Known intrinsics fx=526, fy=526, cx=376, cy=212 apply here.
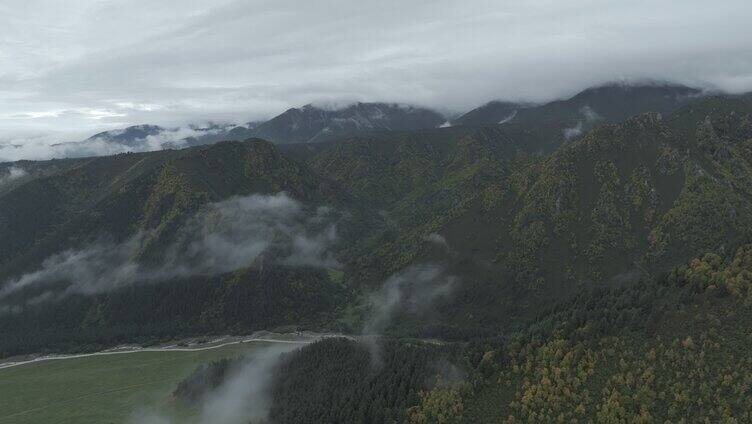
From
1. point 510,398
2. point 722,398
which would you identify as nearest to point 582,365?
point 510,398

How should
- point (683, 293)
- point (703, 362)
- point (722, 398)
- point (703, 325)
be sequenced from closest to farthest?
point (722, 398)
point (703, 362)
point (703, 325)
point (683, 293)

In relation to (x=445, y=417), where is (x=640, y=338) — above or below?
above

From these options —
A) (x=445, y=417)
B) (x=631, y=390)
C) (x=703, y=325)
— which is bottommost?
(x=445, y=417)

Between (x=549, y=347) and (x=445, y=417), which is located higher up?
(x=549, y=347)

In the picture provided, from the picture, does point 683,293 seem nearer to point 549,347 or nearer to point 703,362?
point 703,362

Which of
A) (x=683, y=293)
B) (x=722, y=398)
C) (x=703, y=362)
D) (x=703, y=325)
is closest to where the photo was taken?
(x=722, y=398)

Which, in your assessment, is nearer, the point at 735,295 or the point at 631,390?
the point at 631,390

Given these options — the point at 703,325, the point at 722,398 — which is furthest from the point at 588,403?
the point at 703,325

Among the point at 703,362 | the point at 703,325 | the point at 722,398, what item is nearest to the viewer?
the point at 722,398

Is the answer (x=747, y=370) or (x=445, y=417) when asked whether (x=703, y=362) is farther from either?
(x=445, y=417)
